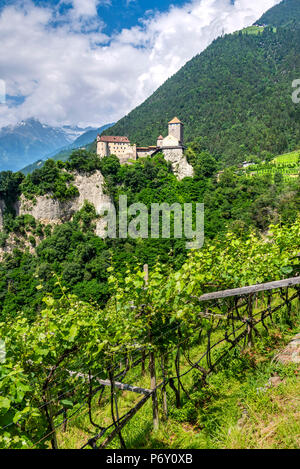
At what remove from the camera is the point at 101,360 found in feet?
8.93

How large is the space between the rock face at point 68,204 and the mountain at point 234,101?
4403cm

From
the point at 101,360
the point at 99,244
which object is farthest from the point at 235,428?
the point at 99,244

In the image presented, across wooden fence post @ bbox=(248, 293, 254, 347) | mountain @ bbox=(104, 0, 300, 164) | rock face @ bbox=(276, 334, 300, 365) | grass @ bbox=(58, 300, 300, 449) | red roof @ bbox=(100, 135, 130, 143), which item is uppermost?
mountain @ bbox=(104, 0, 300, 164)

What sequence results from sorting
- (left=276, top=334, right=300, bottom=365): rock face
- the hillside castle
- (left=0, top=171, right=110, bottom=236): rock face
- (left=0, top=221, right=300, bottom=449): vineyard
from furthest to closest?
the hillside castle
(left=0, top=171, right=110, bottom=236): rock face
(left=276, top=334, right=300, bottom=365): rock face
(left=0, top=221, right=300, bottom=449): vineyard

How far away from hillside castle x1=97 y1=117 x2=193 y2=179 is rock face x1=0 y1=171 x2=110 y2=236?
12.0 m

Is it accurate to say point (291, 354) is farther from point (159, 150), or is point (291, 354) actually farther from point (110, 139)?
point (110, 139)

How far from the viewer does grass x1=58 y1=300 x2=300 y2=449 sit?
2.59 m

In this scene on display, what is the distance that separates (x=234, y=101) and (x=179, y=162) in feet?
254

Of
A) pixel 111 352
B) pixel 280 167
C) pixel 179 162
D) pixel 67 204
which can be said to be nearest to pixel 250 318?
pixel 111 352

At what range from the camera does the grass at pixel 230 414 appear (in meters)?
2.59

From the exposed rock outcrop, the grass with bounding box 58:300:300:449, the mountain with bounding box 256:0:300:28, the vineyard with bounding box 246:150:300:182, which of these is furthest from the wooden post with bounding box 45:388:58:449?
the mountain with bounding box 256:0:300:28

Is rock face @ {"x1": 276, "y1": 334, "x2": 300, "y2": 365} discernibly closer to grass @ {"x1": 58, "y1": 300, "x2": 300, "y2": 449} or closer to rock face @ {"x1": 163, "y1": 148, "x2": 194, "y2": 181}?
grass @ {"x1": 58, "y1": 300, "x2": 300, "y2": 449}
